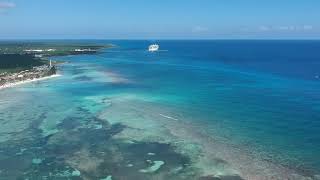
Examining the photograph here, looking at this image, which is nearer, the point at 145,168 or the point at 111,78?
the point at 145,168

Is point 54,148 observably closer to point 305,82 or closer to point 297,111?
point 297,111

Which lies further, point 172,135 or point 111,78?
point 111,78

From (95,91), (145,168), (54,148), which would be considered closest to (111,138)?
(54,148)

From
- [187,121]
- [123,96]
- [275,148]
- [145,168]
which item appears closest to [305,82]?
[123,96]

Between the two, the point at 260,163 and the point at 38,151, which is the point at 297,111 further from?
the point at 38,151

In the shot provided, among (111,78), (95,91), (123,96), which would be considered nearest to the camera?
(123,96)

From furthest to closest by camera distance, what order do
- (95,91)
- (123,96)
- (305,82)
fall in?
→ (305,82) → (95,91) → (123,96)
